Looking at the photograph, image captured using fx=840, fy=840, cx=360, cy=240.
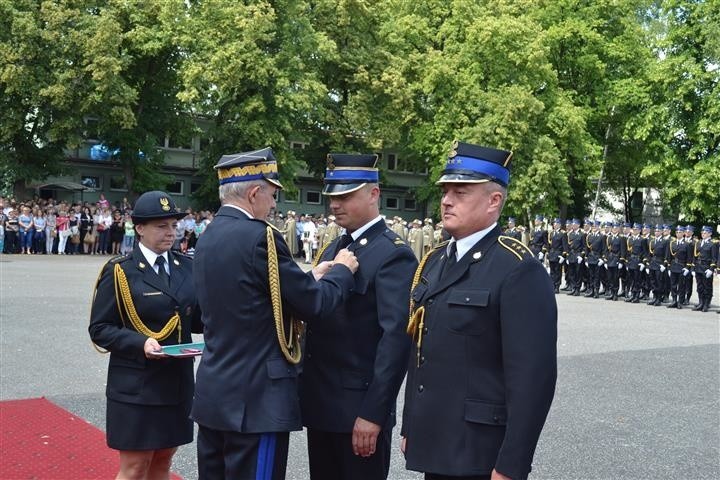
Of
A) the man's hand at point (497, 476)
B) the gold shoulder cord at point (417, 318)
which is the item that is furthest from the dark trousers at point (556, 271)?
the man's hand at point (497, 476)

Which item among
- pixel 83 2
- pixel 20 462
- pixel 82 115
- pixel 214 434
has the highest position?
pixel 83 2

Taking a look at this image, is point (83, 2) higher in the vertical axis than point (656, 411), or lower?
higher

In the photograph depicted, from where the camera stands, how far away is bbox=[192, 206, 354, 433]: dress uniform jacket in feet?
12.3

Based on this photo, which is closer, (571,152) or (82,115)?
(82,115)

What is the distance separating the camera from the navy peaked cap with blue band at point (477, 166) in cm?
344

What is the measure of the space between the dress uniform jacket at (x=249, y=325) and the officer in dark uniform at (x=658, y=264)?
20458 millimetres

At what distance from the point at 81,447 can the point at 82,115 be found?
3265 centimetres

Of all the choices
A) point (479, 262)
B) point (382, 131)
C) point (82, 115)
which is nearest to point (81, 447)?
point (479, 262)

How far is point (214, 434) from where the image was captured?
389 cm

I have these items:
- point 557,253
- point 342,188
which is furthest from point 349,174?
point 557,253

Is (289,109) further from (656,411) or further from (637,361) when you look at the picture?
(656,411)

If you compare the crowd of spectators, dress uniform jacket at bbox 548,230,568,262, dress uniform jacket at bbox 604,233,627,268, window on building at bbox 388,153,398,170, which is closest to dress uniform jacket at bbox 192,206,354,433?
dress uniform jacket at bbox 604,233,627,268

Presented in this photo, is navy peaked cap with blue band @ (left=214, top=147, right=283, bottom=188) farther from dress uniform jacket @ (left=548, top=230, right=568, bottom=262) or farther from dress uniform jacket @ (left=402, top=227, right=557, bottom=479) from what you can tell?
dress uniform jacket @ (left=548, top=230, right=568, bottom=262)

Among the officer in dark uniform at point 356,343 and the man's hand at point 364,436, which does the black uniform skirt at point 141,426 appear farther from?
the man's hand at point 364,436
